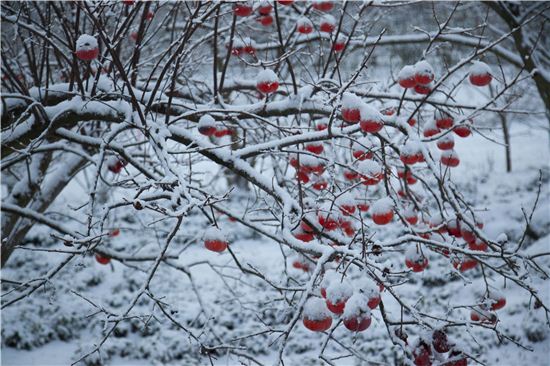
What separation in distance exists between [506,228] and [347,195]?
662cm

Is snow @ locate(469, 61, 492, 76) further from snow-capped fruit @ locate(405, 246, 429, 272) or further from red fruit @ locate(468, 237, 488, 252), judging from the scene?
snow-capped fruit @ locate(405, 246, 429, 272)

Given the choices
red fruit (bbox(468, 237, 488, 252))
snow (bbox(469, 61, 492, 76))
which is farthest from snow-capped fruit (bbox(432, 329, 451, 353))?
snow (bbox(469, 61, 492, 76))

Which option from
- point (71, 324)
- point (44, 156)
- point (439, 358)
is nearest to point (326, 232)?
point (439, 358)

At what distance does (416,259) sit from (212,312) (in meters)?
4.32

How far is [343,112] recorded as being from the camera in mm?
2293

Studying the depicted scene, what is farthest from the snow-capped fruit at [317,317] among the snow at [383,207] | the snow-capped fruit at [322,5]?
the snow-capped fruit at [322,5]

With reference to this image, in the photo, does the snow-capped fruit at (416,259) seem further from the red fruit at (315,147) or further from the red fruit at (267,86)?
the red fruit at (267,86)

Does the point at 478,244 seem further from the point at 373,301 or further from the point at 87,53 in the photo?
the point at 87,53

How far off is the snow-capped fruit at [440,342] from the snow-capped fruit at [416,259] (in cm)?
48

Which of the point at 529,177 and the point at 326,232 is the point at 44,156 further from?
the point at 529,177

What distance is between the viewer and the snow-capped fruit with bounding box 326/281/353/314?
5.93 feet

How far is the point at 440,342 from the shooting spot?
1.97 metres

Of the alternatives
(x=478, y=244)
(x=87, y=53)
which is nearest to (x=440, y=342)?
(x=478, y=244)

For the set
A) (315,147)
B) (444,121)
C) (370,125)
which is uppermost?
(444,121)
